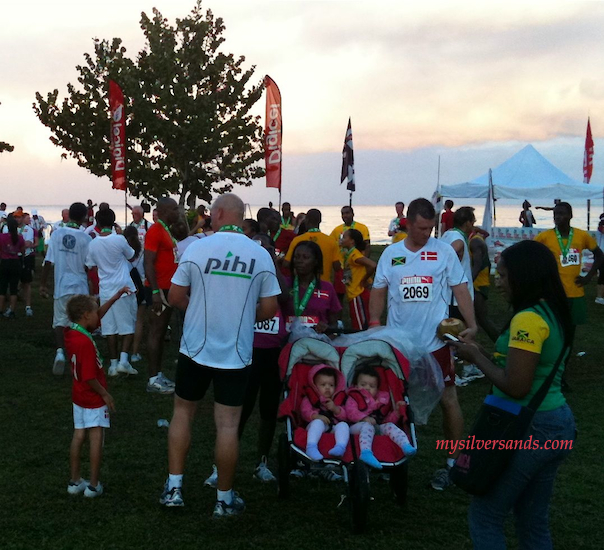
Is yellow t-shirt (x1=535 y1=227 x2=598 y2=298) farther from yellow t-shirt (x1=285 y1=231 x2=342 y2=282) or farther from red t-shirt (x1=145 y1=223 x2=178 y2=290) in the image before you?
red t-shirt (x1=145 y1=223 x2=178 y2=290)

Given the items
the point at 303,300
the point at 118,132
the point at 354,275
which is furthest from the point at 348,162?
the point at 303,300

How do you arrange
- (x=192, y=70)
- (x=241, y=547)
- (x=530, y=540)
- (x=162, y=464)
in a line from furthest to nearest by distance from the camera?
(x=192, y=70)
(x=162, y=464)
(x=241, y=547)
(x=530, y=540)

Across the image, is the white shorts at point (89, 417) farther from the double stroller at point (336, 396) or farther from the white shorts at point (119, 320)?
the white shorts at point (119, 320)

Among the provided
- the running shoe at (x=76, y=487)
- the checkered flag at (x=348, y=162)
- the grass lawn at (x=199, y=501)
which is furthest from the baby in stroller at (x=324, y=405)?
the checkered flag at (x=348, y=162)

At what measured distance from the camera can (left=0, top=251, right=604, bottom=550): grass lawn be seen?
5.00m

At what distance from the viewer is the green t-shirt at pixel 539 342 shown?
3410mm

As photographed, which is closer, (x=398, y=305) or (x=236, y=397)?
(x=236, y=397)

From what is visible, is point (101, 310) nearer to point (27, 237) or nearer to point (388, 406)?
point (388, 406)

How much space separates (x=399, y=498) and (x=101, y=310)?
261 cm

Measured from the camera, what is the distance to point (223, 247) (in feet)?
17.0

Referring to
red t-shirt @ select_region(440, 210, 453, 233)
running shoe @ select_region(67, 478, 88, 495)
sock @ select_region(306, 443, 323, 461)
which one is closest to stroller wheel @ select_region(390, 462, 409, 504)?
sock @ select_region(306, 443, 323, 461)

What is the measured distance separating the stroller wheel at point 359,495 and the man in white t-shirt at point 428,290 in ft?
3.72

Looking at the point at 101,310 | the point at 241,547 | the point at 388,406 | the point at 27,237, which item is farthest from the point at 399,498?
the point at 27,237

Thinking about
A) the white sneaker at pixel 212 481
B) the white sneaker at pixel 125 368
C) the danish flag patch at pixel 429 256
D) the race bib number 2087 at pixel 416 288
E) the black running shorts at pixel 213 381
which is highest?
the danish flag patch at pixel 429 256
